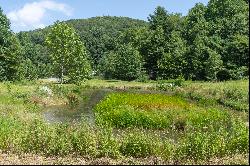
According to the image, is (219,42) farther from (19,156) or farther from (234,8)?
(19,156)

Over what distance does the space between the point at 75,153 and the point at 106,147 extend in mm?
1148

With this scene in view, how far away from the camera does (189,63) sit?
8012 cm

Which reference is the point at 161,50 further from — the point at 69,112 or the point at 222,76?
the point at 69,112

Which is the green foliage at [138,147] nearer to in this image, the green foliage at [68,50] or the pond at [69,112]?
the pond at [69,112]

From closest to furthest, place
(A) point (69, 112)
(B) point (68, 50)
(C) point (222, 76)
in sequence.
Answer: (A) point (69, 112) → (B) point (68, 50) → (C) point (222, 76)

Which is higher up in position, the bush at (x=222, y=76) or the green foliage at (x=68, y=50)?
the green foliage at (x=68, y=50)

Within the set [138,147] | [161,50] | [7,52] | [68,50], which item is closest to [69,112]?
[138,147]

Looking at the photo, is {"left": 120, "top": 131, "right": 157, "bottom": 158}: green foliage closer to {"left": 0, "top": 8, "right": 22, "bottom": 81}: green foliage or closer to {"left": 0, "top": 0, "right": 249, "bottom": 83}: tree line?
{"left": 0, "top": 0, "right": 249, "bottom": 83}: tree line

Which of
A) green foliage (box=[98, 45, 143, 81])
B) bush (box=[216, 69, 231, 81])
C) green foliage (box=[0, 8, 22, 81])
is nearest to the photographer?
green foliage (box=[0, 8, 22, 81])

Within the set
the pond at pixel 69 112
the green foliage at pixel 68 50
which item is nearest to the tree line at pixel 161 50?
the green foliage at pixel 68 50

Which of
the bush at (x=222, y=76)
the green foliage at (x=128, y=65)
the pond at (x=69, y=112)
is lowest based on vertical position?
the pond at (x=69, y=112)

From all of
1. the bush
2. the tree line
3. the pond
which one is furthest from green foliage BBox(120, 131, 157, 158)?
the bush

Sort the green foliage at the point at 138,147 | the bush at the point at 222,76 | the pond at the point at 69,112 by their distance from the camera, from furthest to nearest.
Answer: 1. the bush at the point at 222,76
2. the pond at the point at 69,112
3. the green foliage at the point at 138,147

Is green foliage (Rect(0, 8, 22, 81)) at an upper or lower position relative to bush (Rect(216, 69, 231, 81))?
upper
